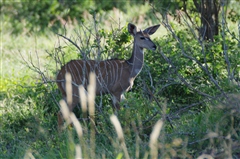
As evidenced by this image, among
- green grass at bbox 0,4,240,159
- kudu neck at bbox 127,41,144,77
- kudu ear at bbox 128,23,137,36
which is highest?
kudu ear at bbox 128,23,137,36

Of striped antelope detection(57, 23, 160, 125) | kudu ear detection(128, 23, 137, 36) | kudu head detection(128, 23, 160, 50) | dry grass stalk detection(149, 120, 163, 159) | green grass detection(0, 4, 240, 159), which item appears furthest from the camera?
kudu ear detection(128, 23, 137, 36)

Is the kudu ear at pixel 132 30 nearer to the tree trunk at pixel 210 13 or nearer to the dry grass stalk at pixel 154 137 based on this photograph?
the tree trunk at pixel 210 13

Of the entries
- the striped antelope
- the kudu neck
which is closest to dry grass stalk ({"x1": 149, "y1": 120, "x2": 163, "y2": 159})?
the striped antelope

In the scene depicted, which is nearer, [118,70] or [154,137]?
[154,137]

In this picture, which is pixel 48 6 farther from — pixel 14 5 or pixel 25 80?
pixel 25 80

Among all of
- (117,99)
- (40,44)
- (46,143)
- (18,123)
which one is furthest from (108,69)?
(40,44)

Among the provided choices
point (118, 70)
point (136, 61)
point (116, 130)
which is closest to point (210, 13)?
point (136, 61)

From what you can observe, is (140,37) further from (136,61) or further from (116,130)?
(116,130)

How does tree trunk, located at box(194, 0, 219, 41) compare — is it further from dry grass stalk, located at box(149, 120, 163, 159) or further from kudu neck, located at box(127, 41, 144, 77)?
dry grass stalk, located at box(149, 120, 163, 159)

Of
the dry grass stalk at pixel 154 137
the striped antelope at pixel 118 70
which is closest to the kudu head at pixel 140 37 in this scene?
the striped antelope at pixel 118 70

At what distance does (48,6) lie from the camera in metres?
15.8

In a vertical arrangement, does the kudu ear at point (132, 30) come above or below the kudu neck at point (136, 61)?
above

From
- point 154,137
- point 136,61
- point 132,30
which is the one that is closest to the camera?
point 154,137

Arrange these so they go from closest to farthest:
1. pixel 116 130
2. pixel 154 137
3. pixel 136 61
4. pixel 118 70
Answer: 1. pixel 154 137
2. pixel 116 130
3. pixel 118 70
4. pixel 136 61
